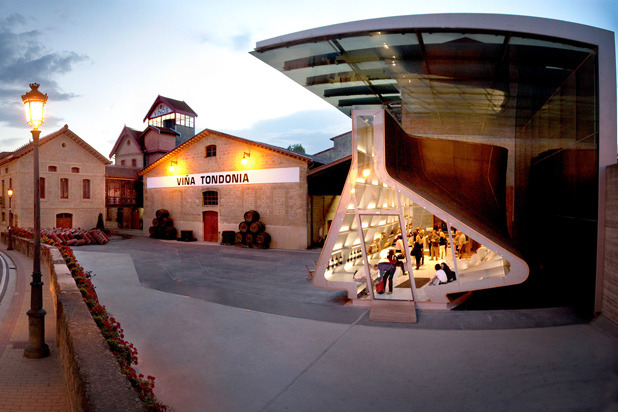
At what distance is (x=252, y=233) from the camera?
22.8m

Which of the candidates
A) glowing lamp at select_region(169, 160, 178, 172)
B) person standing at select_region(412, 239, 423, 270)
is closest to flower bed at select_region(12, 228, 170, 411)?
person standing at select_region(412, 239, 423, 270)

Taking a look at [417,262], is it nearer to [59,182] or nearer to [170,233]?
[170,233]

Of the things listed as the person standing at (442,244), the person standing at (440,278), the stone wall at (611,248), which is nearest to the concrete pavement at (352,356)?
the stone wall at (611,248)

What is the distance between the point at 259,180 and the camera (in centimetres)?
2322

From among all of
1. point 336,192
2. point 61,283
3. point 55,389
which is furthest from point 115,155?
point 55,389

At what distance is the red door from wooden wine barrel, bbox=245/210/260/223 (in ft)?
11.9

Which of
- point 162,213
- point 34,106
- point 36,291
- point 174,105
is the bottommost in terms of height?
point 36,291

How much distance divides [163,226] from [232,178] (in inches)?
286

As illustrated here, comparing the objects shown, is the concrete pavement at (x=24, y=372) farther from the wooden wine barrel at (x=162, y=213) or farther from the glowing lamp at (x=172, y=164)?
the glowing lamp at (x=172, y=164)

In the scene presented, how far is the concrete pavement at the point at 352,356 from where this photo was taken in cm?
539

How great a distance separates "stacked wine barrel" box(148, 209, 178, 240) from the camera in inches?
1089

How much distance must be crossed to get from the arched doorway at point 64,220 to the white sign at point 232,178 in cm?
836

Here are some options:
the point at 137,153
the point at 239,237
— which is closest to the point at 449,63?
the point at 239,237

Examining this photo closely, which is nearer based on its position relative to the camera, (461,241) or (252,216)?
(461,241)
